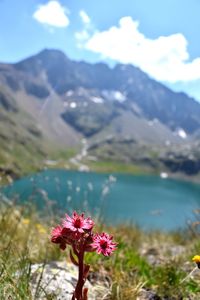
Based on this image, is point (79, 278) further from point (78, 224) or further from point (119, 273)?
point (119, 273)

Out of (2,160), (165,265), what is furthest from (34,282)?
(2,160)

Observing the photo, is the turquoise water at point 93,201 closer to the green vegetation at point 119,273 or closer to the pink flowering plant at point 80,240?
the green vegetation at point 119,273

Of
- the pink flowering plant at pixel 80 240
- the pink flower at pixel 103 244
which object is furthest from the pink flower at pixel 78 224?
the pink flower at pixel 103 244

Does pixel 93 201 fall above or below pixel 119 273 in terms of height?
above

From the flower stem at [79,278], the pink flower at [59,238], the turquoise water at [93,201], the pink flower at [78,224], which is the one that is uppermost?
the turquoise water at [93,201]

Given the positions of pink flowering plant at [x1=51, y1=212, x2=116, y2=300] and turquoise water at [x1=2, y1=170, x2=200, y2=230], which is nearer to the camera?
pink flowering plant at [x1=51, y1=212, x2=116, y2=300]

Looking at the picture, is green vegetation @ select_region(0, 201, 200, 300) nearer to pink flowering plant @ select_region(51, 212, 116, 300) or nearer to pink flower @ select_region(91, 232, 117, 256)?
pink flowering plant @ select_region(51, 212, 116, 300)

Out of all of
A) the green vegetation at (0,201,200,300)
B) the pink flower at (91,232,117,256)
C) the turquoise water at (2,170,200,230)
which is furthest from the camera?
the turquoise water at (2,170,200,230)

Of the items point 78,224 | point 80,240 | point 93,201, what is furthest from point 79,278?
point 93,201

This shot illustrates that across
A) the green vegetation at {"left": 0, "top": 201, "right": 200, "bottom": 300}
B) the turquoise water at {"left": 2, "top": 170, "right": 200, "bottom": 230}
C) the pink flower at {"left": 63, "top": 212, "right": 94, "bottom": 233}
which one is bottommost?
the pink flower at {"left": 63, "top": 212, "right": 94, "bottom": 233}

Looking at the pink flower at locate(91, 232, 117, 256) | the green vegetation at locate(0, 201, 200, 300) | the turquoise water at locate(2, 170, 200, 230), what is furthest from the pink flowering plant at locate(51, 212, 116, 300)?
the turquoise water at locate(2, 170, 200, 230)

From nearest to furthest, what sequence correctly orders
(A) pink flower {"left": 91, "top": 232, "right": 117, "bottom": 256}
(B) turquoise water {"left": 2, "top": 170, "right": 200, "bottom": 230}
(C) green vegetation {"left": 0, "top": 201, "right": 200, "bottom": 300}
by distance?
1. (A) pink flower {"left": 91, "top": 232, "right": 117, "bottom": 256}
2. (C) green vegetation {"left": 0, "top": 201, "right": 200, "bottom": 300}
3. (B) turquoise water {"left": 2, "top": 170, "right": 200, "bottom": 230}

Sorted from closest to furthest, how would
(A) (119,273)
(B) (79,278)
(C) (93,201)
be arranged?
1. (B) (79,278)
2. (A) (119,273)
3. (C) (93,201)
